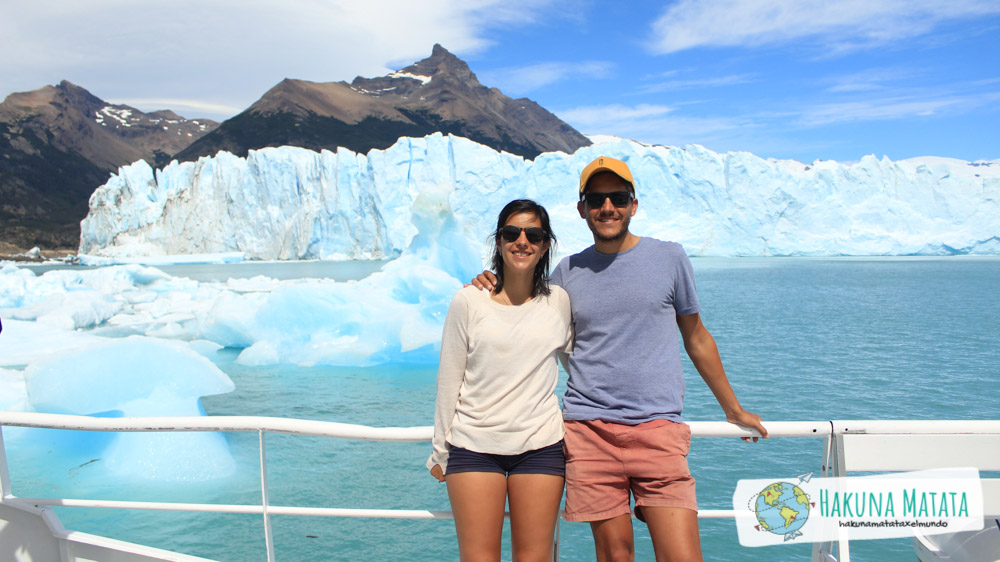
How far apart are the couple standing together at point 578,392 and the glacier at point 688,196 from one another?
81.7ft

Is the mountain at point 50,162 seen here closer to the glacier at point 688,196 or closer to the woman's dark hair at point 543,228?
the glacier at point 688,196

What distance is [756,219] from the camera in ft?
96.2

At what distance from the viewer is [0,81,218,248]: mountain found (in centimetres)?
5644

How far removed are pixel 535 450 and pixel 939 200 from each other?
3384 cm

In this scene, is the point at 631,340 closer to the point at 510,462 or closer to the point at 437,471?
the point at 510,462


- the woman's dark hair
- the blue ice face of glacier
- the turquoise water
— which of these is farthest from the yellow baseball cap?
the blue ice face of glacier

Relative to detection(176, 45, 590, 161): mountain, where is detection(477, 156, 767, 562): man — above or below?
below

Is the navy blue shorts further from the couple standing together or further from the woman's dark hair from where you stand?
the woman's dark hair

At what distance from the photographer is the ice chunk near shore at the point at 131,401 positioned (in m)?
4.55

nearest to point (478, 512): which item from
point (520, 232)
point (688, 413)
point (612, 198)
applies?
point (520, 232)

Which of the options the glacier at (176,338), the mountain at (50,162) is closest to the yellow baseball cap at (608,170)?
the glacier at (176,338)

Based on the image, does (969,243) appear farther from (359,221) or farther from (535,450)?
(535,450)

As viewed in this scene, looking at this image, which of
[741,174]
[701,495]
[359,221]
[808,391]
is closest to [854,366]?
[808,391]

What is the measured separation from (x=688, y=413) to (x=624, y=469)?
520 cm
